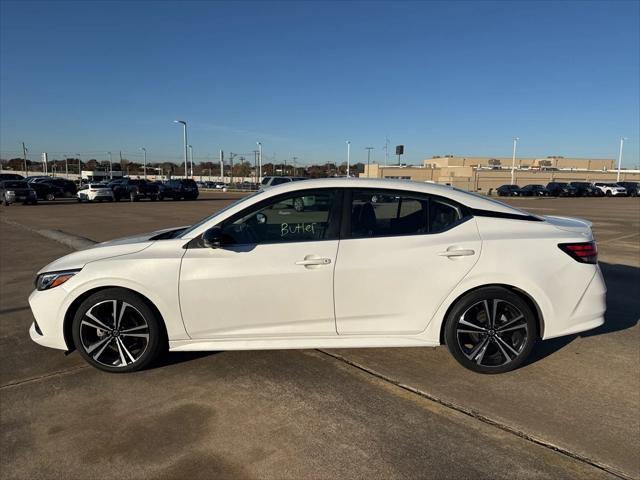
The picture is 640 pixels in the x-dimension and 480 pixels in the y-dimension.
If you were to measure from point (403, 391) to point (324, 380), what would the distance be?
0.64 meters

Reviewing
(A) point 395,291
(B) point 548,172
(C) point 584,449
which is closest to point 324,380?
(A) point 395,291

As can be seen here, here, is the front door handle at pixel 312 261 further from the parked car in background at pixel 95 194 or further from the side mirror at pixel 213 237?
the parked car in background at pixel 95 194

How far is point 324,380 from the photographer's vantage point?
3.58 m

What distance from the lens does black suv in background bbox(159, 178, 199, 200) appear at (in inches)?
1438

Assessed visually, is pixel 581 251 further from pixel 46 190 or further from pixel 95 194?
pixel 46 190

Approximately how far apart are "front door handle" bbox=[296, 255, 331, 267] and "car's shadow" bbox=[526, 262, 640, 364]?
2.08m

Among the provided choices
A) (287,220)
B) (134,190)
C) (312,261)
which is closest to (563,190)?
(134,190)

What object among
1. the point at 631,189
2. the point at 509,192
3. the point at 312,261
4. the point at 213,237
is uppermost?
the point at 213,237

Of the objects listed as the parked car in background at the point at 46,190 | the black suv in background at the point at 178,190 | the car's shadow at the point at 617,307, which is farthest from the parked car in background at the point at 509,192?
the car's shadow at the point at 617,307

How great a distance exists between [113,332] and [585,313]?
3.93 m

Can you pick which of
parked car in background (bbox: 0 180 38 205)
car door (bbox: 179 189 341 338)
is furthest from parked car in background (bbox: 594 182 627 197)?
car door (bbox: 179 189 341 338)

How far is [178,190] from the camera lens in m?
36.9

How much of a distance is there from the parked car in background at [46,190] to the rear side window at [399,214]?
111 ft

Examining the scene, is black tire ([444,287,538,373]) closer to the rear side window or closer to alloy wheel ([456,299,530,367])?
alloy wheel ([456,299,530,367])
